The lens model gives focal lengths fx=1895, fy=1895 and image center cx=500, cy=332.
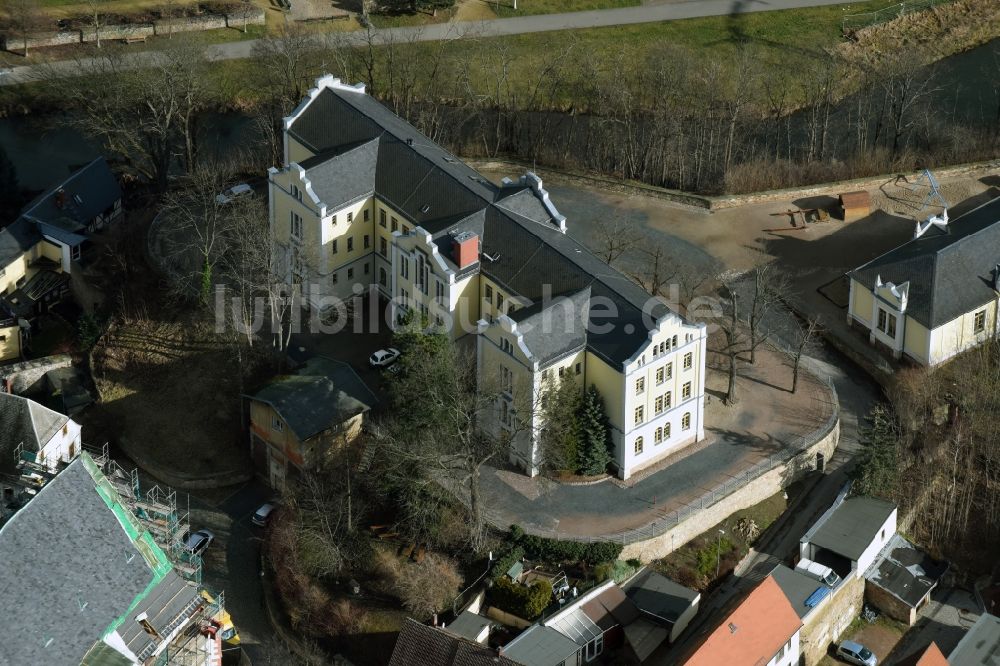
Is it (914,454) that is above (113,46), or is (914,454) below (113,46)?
below

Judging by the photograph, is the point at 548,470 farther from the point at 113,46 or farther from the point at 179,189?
the point at 113,46

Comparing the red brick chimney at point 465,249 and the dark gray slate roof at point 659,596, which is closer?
the dark gray slate roof at point 659,596

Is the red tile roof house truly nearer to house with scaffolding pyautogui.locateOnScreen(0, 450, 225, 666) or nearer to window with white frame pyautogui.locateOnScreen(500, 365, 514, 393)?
window with white frame pyautogui.locateOnScreen(500, 365, 514, 393)

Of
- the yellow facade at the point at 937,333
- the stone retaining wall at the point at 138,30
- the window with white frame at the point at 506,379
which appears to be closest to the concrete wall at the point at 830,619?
the yellow facade at the point at 937,333

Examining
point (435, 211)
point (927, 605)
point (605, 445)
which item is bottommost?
point (927, 605)

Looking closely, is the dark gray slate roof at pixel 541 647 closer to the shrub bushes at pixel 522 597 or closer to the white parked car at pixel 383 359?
the shrub bushes at pixel 522 597

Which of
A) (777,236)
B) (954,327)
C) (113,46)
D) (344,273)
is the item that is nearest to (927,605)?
(954,327)
